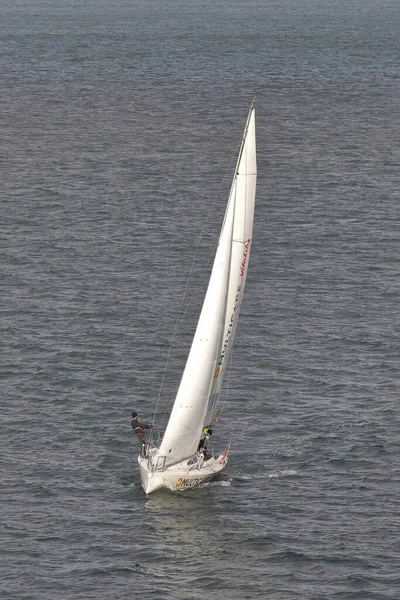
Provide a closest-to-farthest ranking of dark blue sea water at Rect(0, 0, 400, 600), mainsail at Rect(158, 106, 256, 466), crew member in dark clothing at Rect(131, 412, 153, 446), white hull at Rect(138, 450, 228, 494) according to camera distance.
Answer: dark blue sea water at Rect(0, 0, 400, 600) → white hull at Rect(138, 450, 228, 494) → mainsail at Rect(158, 106, 256, 466) → crew member in dark clothing at Rect(131, 412, 153, 446)

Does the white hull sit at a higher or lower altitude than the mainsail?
lower

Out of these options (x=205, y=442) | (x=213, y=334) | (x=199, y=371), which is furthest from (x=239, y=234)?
(x=205, y=442)

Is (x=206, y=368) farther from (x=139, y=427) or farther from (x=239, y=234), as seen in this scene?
(x=239, y=234)

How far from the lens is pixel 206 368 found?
80.4 metres

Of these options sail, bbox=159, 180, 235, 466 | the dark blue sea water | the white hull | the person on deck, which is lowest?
the dark blue sea water

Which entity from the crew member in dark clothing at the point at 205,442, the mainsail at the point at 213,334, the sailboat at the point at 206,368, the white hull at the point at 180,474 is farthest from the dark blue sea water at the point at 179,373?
the mainsail at the point at 213,334

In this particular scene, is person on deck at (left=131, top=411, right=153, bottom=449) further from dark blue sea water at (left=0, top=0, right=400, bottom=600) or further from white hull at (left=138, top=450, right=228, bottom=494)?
dark blue sea water at (left=0, top=0, right=400, bottom=600)

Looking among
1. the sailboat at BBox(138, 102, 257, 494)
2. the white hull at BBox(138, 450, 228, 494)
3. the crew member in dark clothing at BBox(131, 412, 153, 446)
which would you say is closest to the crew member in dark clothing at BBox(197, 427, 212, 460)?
the sailboat at BBox(138, 102, 257, 494)

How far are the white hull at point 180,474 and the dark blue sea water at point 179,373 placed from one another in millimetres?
677

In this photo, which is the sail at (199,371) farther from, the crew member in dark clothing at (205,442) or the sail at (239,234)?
the crew member in dark clothing at (205,442)

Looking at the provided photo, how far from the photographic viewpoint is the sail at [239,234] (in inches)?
3004

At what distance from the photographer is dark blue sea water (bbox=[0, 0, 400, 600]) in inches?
2827

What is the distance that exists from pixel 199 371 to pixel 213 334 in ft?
7.40

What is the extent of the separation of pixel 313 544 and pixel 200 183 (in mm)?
87930
